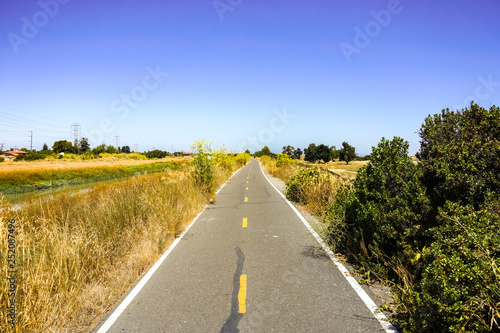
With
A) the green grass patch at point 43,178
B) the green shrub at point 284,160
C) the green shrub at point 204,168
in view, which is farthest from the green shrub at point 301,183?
the green shrub at point 284,160

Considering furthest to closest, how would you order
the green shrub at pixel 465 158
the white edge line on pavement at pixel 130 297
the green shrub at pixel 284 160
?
the green shrub at pixel 284 160 < the green shrub at pixel 465 158 < the white edge line on pavement at pixel 130 297

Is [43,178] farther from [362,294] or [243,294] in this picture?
[362,294]

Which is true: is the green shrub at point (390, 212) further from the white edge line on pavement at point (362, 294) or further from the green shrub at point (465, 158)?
the white edge line on pavement at point (362, 294)

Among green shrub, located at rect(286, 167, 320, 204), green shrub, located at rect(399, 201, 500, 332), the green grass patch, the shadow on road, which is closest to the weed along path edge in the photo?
the shadow on road

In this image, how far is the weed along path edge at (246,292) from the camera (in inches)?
144

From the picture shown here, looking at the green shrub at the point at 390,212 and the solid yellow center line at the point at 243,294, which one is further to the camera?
the green shrub at the point at 390,212

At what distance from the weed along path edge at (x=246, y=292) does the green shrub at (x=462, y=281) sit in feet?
1.93

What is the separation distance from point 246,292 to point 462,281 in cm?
297

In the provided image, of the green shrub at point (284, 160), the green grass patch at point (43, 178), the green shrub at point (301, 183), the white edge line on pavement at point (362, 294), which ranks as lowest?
the green grass patch at point (43, 178)

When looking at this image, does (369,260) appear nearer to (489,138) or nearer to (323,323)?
(323,323)

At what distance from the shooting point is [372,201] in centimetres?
532

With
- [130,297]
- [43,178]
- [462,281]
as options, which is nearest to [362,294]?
[462,281]

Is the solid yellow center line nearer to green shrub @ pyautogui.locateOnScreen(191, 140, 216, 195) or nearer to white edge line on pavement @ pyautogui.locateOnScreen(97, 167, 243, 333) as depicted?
white edge line on pavement @ pyautogui.locateOnScreen(97, 167, 243, 333)

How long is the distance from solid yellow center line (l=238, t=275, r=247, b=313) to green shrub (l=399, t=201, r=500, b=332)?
2.07m
